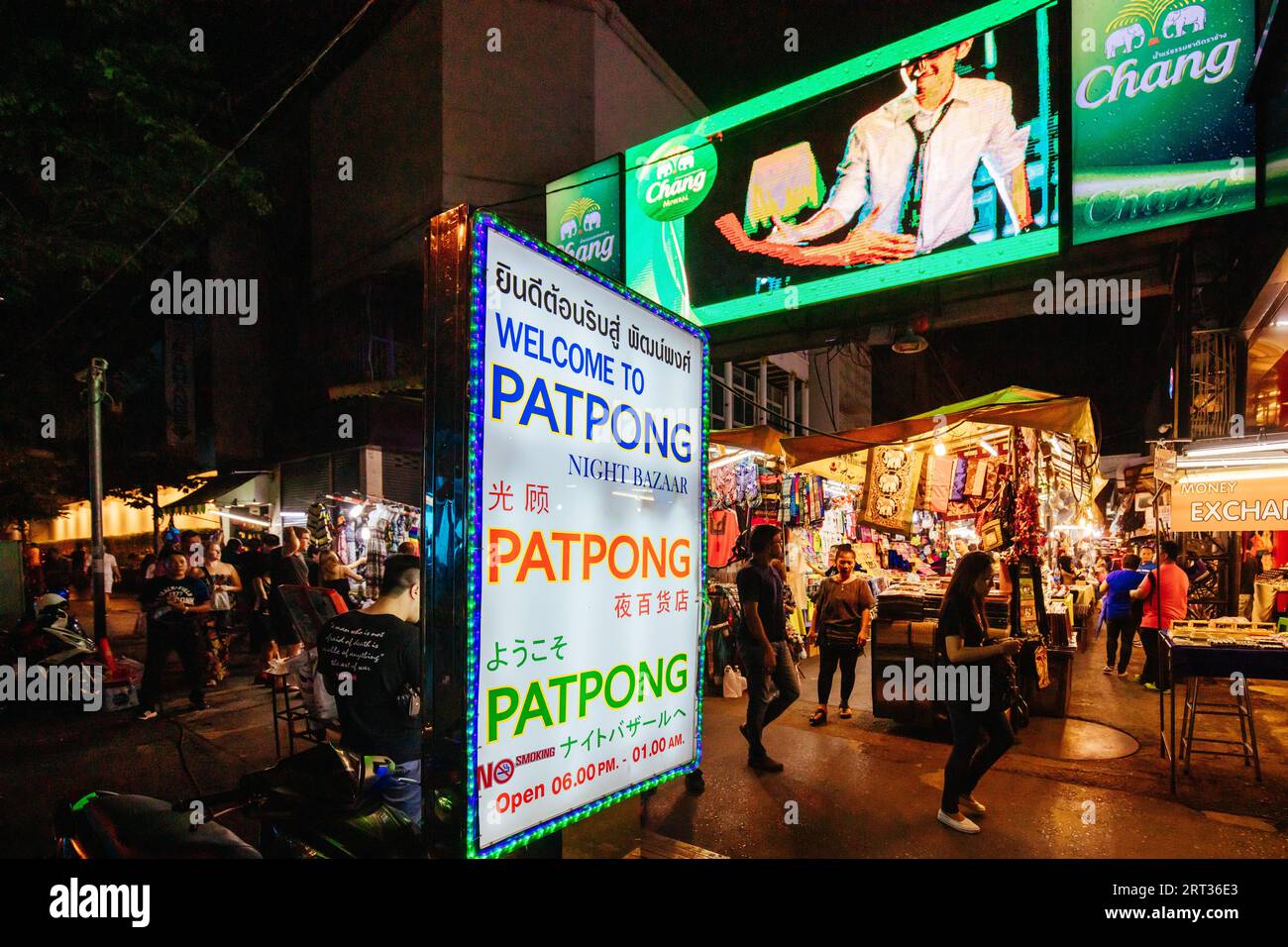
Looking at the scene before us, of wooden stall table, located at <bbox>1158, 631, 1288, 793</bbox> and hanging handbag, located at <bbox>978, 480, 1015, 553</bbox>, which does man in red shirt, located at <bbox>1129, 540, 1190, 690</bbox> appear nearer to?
hanging handbag, located at <bbox>978, 480, 1015, 553</bbox>

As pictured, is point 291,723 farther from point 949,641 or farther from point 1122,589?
point 1122,589

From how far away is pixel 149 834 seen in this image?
2.79m

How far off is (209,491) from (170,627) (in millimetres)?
13756

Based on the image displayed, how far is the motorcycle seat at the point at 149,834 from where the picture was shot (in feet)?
8.90

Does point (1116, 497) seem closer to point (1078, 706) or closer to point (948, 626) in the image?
point (1078, 706)

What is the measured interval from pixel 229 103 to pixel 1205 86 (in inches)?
702

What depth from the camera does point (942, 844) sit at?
4.61 meters

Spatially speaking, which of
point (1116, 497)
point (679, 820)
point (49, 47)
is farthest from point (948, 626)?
point (1116, 497)

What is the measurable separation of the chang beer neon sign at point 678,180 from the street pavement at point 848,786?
7.84m

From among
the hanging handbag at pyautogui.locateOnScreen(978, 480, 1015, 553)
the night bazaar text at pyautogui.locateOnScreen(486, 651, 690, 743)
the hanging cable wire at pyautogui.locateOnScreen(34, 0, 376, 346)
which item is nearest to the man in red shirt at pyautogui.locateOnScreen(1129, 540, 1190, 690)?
the hanging handbag at pyautogui.locateOnScreen(978, 480, 1015, 553)

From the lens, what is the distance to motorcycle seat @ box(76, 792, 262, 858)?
8.90ft

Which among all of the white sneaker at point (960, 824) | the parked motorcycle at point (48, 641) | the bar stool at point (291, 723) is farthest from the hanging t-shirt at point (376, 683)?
the parked motorcycle at point (48, 641)

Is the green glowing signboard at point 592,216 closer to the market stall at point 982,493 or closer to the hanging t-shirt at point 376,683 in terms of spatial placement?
the market stall at point 982,493

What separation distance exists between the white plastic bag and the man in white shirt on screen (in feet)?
19.3
